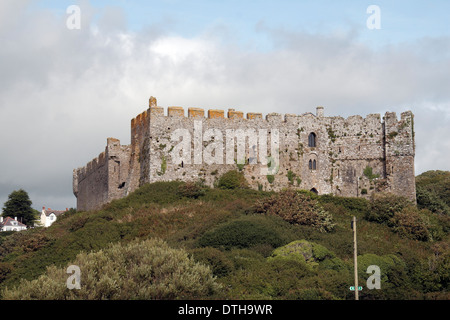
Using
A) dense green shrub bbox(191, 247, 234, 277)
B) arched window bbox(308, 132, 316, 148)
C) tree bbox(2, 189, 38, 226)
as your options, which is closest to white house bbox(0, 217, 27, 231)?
tree bbox(2, 189, 38, 226)

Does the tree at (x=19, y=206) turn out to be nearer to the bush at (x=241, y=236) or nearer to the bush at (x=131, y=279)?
the bush at (x=241, y=236)

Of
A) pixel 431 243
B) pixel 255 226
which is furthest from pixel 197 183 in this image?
pixel 431 243

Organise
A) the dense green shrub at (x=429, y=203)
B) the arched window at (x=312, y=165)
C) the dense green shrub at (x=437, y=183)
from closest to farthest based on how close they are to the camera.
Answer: the arched window at (x=312, y=165) → the dense green shrub at (x=429, y=203) → the dense green shrub at (x=437, y=183)

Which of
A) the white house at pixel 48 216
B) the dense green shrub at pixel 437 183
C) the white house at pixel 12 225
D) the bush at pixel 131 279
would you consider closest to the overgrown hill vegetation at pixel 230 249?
the bush at pixel 131 279

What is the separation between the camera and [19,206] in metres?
90.4

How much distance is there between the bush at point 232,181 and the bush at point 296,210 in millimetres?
8246

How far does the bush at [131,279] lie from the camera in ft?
82.7

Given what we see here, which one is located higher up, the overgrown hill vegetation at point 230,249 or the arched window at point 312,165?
the arched window at point 312,165

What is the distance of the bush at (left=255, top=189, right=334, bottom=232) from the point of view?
38906mm

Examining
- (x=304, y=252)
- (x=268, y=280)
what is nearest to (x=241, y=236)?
(x=304, y=252)

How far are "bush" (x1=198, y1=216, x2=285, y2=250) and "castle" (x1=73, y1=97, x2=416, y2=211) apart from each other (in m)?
15.4

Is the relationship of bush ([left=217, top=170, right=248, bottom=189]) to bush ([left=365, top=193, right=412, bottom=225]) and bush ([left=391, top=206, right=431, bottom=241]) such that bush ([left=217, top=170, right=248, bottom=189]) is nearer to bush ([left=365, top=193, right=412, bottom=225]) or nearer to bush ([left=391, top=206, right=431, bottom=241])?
bush ([left=365, top=193, right=412, bottom=225])

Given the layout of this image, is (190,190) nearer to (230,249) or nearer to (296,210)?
(296,210)
